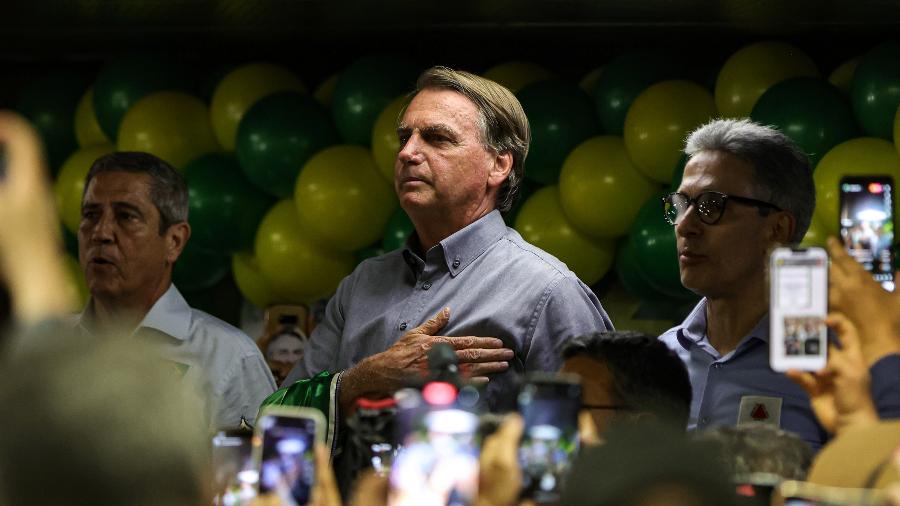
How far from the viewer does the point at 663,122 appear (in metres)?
3.56

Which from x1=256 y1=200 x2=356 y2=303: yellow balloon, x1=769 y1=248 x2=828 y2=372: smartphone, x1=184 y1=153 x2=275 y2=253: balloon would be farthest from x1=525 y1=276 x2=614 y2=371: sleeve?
x1=184 y1=153 x2=275 y2=253: balloon

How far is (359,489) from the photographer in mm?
1218

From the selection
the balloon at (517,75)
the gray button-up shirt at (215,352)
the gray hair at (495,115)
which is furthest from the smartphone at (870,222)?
the balloon at (517,75)

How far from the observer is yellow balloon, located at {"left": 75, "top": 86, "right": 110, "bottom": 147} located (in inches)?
178

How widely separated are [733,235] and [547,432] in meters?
1.03

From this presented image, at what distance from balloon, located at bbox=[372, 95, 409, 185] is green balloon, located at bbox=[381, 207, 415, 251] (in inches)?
5.4

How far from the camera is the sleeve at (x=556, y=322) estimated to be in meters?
2.09

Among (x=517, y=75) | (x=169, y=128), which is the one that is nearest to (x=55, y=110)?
(x=169, y=128)

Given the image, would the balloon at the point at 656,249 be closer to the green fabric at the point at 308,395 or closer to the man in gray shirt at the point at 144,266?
the man in gray shirt at the point at 144,266

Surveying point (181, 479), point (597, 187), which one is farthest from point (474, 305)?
point (597, 187)

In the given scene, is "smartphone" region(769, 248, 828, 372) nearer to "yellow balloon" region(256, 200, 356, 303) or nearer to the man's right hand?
the man's right hand

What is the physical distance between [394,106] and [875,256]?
8.19ft

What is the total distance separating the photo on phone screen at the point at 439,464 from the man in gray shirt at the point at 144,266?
150 centimetres

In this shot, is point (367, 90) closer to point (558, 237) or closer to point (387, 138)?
point (387, 138)
